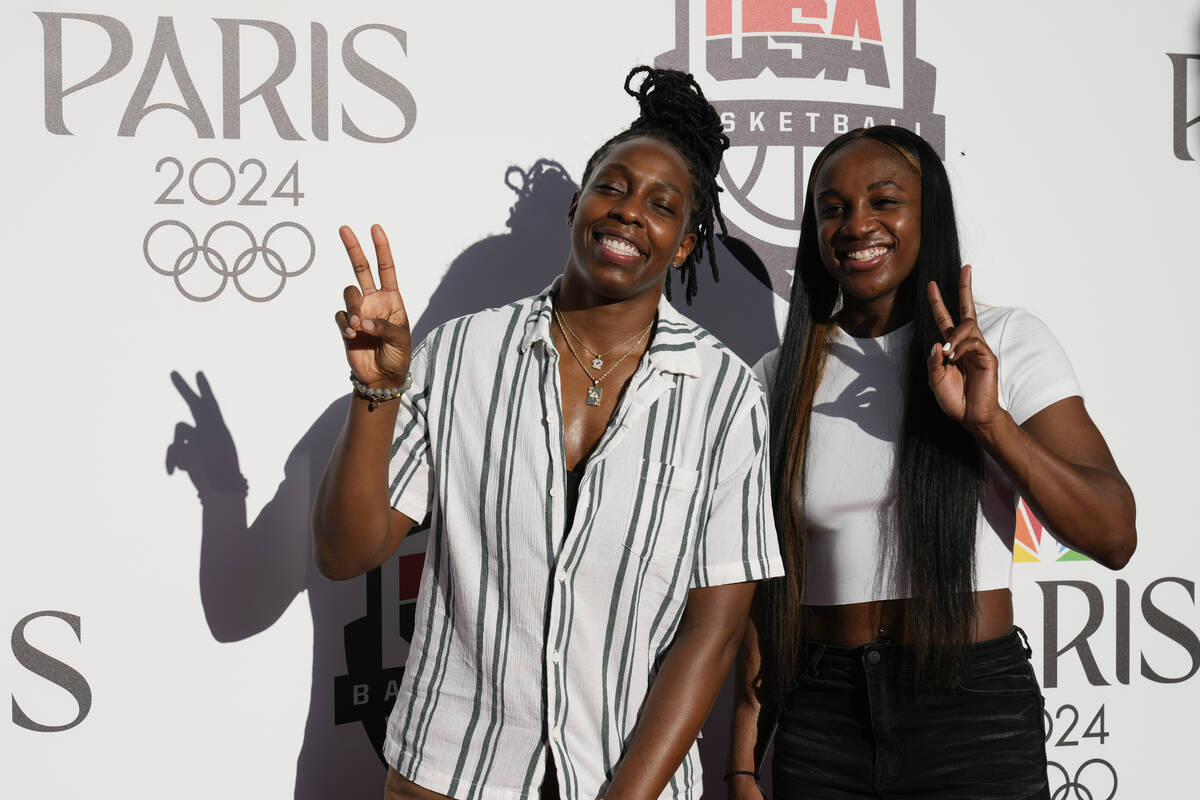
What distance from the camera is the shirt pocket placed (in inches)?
60.4

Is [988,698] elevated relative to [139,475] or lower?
lower

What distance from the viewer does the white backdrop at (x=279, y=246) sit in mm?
2057

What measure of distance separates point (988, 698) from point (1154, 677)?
4.06 ft

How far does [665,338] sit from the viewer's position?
1.63 m

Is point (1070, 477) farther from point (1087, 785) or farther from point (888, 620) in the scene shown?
point (1087, 785)

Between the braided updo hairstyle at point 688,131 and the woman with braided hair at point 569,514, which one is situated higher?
the braided updo hairstyle at point 688,131

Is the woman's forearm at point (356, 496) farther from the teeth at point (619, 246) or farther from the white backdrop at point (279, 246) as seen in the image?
the white backdrop at point (279, 246)

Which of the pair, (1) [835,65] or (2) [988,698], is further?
(1) [835,65]

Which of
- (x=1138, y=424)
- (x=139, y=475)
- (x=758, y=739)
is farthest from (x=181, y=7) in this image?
(x=1138, y=424)

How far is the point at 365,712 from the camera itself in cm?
221

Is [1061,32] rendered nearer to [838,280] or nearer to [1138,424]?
[1138,424]

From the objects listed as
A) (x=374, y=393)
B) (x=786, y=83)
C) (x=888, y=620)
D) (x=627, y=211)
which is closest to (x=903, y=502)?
(x=888, y=620)

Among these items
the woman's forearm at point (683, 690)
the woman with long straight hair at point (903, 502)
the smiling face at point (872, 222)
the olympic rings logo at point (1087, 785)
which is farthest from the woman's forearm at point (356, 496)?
the olympic rings logo at point (1087, 785)

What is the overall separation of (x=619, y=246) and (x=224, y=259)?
3.34 ft
